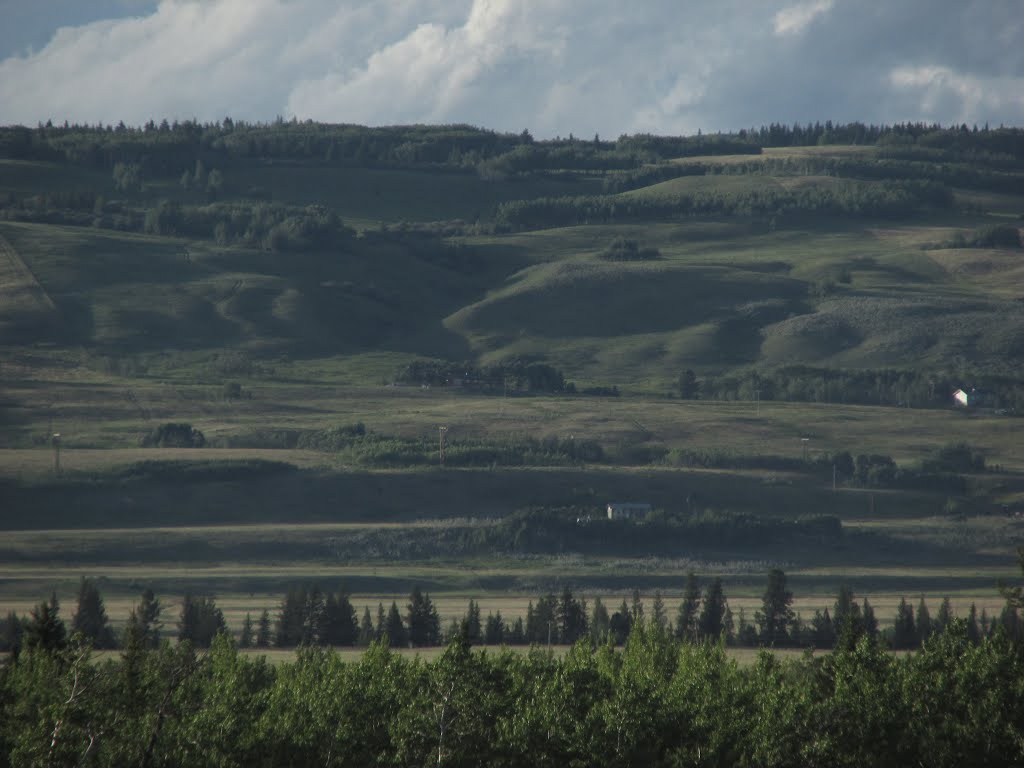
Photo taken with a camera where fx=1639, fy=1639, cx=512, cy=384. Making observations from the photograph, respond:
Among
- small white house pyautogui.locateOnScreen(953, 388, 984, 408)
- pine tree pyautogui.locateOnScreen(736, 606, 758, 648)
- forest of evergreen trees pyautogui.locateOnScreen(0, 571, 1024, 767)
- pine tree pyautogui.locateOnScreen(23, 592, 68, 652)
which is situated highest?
small white house pyautogui.locateOnScreen(953, 388, 984, 408)

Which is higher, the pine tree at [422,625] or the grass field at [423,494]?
the grass field at [423,494]

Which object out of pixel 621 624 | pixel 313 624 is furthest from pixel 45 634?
pixel 621 624

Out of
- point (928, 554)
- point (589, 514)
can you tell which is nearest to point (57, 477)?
point (589, 514)

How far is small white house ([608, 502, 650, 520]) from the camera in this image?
140 m

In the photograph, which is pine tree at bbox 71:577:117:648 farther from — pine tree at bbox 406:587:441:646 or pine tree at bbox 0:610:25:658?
pine tree at bbox 406:587:441:646

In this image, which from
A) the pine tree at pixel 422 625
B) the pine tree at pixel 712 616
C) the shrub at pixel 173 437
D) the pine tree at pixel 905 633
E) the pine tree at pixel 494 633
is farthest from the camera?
the shrub at pixel 173 437

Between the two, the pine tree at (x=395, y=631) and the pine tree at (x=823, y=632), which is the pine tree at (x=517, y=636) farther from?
the pine tree at (x=823, y=632)

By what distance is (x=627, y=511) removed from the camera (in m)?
141

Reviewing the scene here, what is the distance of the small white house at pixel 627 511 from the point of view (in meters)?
140

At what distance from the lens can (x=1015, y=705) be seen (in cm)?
5384

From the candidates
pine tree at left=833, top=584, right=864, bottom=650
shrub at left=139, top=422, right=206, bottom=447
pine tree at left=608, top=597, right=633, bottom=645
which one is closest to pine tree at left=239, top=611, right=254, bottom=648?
pine tree at left=608, top=597, right=633, bottom=645

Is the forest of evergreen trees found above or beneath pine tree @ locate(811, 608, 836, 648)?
above

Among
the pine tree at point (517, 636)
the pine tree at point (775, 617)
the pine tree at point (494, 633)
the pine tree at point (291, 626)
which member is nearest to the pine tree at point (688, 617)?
the pine tree at point (775, 617)

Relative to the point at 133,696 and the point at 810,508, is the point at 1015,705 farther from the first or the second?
the point at 810,508
